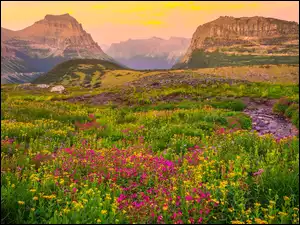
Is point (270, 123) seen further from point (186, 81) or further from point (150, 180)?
point (186, 81)

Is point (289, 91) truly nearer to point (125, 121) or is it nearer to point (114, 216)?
point (125, 121)

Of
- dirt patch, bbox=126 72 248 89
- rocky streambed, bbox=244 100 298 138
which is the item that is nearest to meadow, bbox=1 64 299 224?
rocky streambed, bbox=244 100 298 138

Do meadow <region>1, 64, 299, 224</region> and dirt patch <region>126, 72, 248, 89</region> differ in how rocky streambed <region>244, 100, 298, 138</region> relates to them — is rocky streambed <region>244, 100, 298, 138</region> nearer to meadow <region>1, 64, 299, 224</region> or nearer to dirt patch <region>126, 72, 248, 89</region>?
meadow <region>1, 64, 299, 224</region>

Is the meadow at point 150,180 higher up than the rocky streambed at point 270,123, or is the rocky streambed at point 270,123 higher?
the meadow at point 150,180

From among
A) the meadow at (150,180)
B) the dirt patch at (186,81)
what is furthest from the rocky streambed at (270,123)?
the dirt patch at (186,81)

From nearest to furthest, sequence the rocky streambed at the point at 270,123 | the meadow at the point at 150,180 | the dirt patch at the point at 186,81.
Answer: the meadow at the point at 150,180, the rocky streambed at the point at 270,123, the dirt patch at the point at 186,81

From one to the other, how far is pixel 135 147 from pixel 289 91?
68.3 feet

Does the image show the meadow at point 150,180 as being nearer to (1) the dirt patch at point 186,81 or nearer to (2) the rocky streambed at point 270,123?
(2) the rocky streambed at point 270,123

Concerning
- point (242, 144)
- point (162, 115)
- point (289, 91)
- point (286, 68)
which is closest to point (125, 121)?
point (162, 115)

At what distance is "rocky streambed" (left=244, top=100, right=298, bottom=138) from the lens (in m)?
13.5

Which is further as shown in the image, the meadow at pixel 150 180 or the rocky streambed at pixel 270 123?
the rocky streambed at pixel 270 123

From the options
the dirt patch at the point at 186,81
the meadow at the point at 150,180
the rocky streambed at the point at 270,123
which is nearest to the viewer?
the meadow at the point at 150,180

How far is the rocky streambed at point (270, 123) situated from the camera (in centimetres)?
1353

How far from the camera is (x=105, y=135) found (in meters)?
13.4
